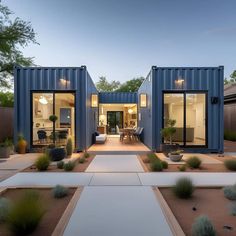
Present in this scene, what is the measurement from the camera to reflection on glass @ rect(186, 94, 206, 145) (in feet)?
32.5

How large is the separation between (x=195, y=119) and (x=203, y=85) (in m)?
1.38

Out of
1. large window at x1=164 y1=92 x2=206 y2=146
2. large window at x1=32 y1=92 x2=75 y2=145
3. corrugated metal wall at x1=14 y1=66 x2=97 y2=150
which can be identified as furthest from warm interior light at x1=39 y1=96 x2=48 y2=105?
large window at x1=164 y1=92 x2=206 y2=146

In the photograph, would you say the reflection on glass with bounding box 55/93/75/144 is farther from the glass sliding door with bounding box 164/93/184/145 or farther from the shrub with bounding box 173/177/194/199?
the shrub with bounding box 173/177/194/199

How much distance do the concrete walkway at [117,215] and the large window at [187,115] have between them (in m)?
5.82

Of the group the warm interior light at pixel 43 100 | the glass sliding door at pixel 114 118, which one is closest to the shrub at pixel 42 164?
the warm interior light at pixel 43 100

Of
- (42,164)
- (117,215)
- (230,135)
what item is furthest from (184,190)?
(230,135)

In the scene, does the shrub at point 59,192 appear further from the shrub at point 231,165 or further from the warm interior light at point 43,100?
the warm interior light at point 43,100

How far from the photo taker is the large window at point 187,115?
9.90 meters

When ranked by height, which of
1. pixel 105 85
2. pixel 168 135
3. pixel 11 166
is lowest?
pixel 11 166

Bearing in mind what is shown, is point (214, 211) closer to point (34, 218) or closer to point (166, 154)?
point (34, 218)

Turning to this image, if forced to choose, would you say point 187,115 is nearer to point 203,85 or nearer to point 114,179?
point 203,85

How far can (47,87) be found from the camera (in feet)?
32.4

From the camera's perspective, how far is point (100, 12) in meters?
11.8

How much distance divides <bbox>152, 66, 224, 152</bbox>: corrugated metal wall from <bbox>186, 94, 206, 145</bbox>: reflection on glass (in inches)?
10.4
